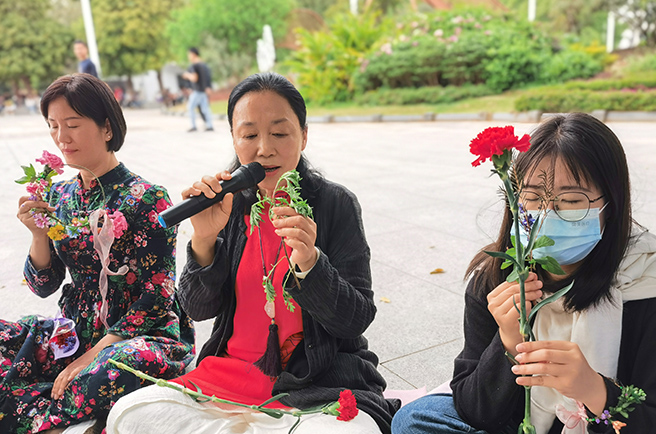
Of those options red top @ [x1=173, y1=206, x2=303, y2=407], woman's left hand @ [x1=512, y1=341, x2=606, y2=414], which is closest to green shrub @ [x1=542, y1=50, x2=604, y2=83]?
red top @ [x1=173, y1=206, x2=303, y2=407]

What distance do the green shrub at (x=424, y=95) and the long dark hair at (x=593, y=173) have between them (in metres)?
14.9

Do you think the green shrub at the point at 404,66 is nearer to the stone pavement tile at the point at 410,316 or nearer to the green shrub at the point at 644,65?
the green shrub at the point at 644,65

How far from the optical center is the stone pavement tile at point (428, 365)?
2.67 m

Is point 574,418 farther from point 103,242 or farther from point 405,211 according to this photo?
point 405,211

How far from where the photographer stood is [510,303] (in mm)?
1324

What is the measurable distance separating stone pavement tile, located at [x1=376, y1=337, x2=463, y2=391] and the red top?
99cm

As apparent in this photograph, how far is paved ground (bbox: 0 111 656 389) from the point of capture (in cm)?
309

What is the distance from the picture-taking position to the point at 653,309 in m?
1.43

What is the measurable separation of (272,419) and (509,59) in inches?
621

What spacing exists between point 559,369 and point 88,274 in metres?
1.85

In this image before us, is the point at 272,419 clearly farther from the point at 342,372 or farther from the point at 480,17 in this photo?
the point at 480,17

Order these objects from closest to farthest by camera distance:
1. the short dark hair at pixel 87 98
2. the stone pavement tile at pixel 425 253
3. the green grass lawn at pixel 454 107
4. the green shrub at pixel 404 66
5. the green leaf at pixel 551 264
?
the green leaf at pixel 551 264 → the short dark hair at pixel 87 98 → the stone pavement tile at pixel 425 253 → the green grass lawn at pixel 454 107 → the green shrub at pixel 404 66

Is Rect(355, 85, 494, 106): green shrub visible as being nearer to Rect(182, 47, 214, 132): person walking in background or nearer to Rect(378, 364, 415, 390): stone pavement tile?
Rect(182, 47, 214, 132): person walking in background

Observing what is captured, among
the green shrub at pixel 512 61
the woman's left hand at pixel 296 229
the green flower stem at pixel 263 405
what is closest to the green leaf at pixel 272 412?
the green flower stem at pixel 263 405
